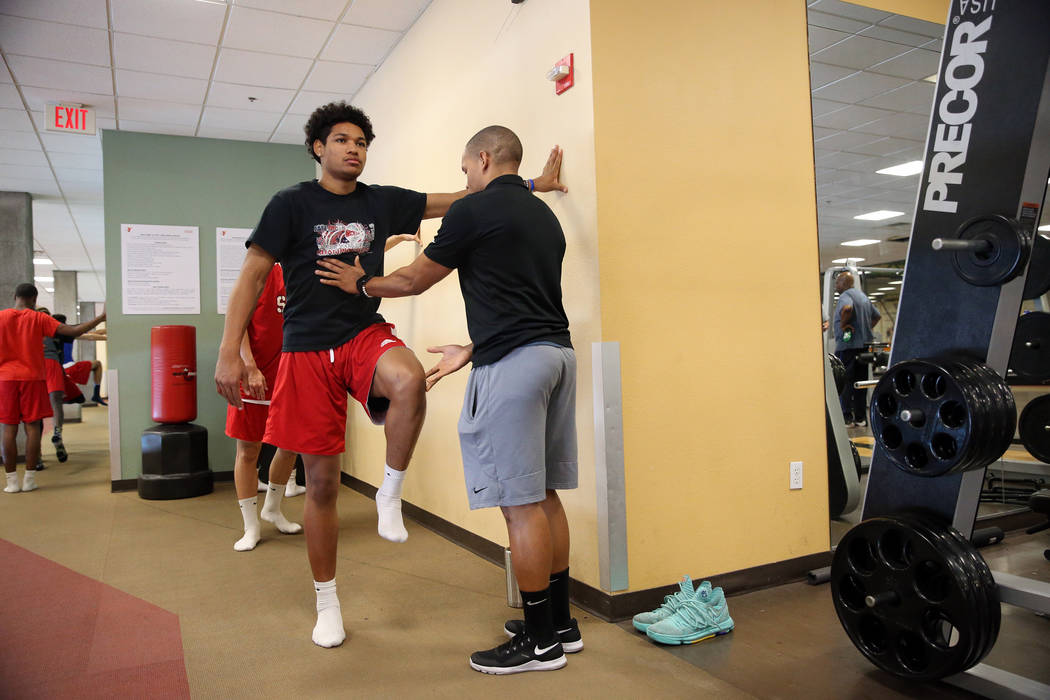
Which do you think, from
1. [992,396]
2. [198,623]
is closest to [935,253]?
[992,396]

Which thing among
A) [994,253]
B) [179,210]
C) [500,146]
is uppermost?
[179,210]

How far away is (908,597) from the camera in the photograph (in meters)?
1.73

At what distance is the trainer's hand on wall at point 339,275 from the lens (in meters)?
2.16

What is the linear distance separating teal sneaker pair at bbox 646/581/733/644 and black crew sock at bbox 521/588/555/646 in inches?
15.2

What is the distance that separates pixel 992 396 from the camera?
1.62 meters

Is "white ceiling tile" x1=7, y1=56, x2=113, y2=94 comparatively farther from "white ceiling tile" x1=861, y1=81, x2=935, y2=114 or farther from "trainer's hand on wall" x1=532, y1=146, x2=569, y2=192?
"white ceiling tile" x1=861, y1=81, x2=935, y2=114

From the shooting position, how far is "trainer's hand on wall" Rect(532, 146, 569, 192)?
2.49 meters

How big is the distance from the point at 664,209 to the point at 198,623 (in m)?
2.24

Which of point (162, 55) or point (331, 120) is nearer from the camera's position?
point (331, 120)

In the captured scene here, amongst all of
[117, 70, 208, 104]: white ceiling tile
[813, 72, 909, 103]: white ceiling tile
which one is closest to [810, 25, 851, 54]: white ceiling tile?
[813, 72, 909, 103]: white ceiling tile

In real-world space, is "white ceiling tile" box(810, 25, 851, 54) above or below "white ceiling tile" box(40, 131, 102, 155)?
below

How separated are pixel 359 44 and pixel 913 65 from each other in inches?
156

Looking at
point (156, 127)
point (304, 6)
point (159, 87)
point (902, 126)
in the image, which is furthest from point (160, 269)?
point (902, 126)

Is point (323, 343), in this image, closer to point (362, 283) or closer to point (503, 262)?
point (362, 283)
